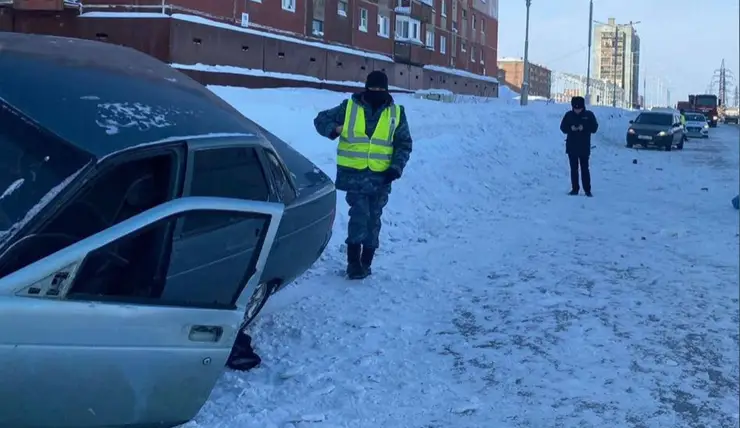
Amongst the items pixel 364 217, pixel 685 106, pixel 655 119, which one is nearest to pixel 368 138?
pixel 364 217

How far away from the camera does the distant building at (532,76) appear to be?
9850cm

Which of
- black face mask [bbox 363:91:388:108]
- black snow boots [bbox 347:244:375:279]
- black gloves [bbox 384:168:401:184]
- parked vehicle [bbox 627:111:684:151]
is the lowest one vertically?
black snow boots [bbox 347:244:375:279]

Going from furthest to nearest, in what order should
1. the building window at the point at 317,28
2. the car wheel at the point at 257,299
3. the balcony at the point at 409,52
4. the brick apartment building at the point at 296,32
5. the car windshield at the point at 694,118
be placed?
the balcony at the point at 409,52 < the car windshield at the point at 694,118 < the building window at the point at 317,28 < the brick apartment building at the point at 296,32 < the car wheel at the point at 257,299

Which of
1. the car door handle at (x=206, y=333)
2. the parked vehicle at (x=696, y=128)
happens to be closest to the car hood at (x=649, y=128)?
the parked vehicle at (x=696, y=128)

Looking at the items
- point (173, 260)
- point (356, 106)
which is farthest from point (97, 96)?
point (356, 106)

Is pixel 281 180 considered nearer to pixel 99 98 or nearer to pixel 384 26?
pixel 99 98

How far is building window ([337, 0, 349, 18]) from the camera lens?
34.7 metres

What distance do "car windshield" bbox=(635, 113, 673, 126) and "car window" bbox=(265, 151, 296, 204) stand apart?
82.5 ft

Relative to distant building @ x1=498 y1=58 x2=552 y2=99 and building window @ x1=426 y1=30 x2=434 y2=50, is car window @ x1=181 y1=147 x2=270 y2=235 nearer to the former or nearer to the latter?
building window @ x1=426 y1=30 x2=434 y2=50

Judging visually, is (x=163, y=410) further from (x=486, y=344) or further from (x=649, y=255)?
(x=649, y=255)

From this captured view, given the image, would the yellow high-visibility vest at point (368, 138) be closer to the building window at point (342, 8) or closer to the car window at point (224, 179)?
the car window at point (224, 179)

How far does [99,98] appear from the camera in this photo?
3.34 meters

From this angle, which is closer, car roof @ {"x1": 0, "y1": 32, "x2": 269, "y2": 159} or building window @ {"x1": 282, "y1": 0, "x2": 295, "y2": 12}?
car roof @ {"x1": 0, "y1": 32, "x2": 269, "y2": 159}

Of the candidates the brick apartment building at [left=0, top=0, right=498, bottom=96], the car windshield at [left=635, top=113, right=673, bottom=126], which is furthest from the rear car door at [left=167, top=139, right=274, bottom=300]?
the car windshield at [left=635, top=113, right=673, bottom=126]
